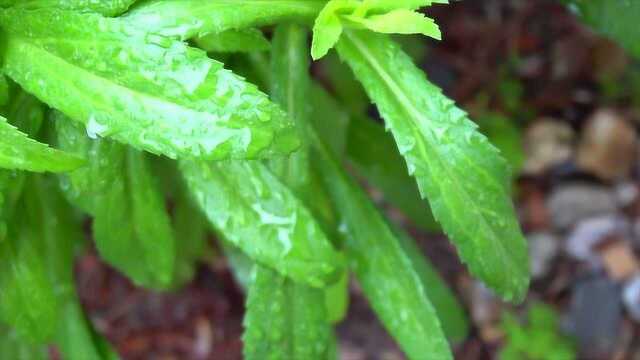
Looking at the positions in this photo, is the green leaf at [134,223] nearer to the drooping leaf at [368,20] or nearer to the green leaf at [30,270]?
the green leaf at [30,270]

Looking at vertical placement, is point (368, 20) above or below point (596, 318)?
above

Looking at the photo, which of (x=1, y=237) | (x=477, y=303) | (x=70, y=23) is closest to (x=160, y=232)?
(x=1, y=237)

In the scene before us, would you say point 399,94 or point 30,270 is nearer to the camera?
point 399,94

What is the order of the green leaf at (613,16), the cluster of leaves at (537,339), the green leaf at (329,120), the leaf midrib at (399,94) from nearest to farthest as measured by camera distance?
the leaf midrib at (399,94) → the green leaf at (613,16) → the green leaf at (329,120) → the cluster of leaves at (537,339)

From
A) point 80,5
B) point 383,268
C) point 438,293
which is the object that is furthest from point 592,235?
point 80,5

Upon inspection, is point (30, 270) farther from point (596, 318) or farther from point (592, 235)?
point (592, 235)

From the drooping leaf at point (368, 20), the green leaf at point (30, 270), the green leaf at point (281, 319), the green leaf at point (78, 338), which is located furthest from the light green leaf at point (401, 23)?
the green leaf at point (78, 338)

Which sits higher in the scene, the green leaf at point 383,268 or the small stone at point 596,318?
the green leaf at point 383,268

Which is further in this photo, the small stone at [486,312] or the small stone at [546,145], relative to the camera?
the small stone at [546,145]
